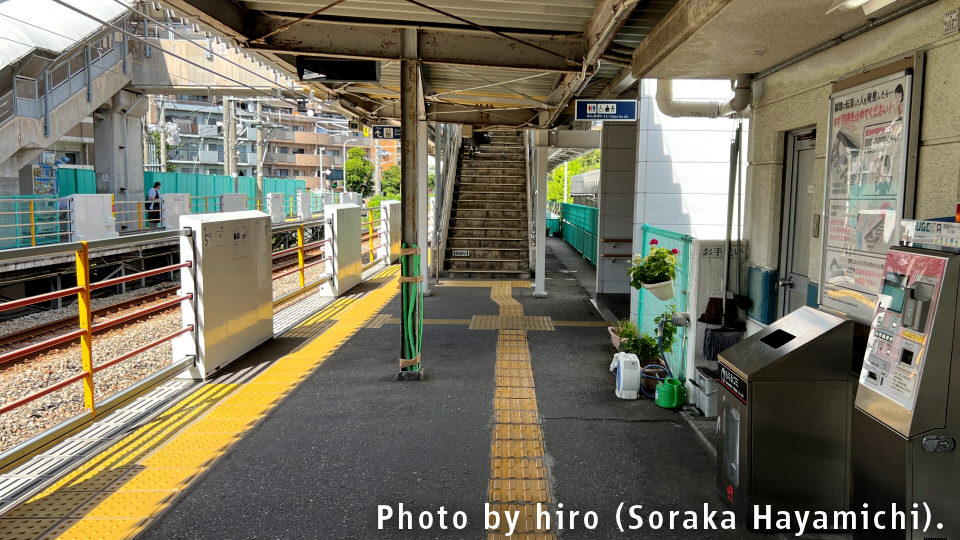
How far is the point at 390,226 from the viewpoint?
16.4m

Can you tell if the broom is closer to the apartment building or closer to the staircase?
the staircase

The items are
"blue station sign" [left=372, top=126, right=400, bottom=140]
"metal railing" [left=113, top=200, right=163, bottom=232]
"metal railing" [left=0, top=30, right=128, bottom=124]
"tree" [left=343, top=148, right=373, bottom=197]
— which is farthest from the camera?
"tree" [left=343, top=148, right=373, bottom=197]

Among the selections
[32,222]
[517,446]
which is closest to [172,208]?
[32,222]

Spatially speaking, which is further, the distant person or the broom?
the distant person

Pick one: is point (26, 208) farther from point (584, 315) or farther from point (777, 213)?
point (777, 213)

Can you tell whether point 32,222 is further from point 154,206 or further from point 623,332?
point 623,332

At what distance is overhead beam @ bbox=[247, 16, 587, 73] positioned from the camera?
6746mm

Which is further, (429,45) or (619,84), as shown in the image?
(619,84)

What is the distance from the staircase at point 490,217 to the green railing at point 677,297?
7154 millimetres

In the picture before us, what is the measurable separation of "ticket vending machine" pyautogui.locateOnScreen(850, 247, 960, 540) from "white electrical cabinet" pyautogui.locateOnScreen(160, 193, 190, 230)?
20.9 m

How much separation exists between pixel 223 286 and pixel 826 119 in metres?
5.69

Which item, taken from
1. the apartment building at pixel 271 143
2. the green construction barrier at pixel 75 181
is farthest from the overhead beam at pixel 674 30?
the apartment building at pixel 271 143

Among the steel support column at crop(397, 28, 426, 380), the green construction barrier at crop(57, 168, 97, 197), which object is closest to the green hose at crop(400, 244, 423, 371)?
the steel support column at crop(397, 28, 426, 380)

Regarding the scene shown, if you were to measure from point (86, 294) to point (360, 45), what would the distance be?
3532 mm
